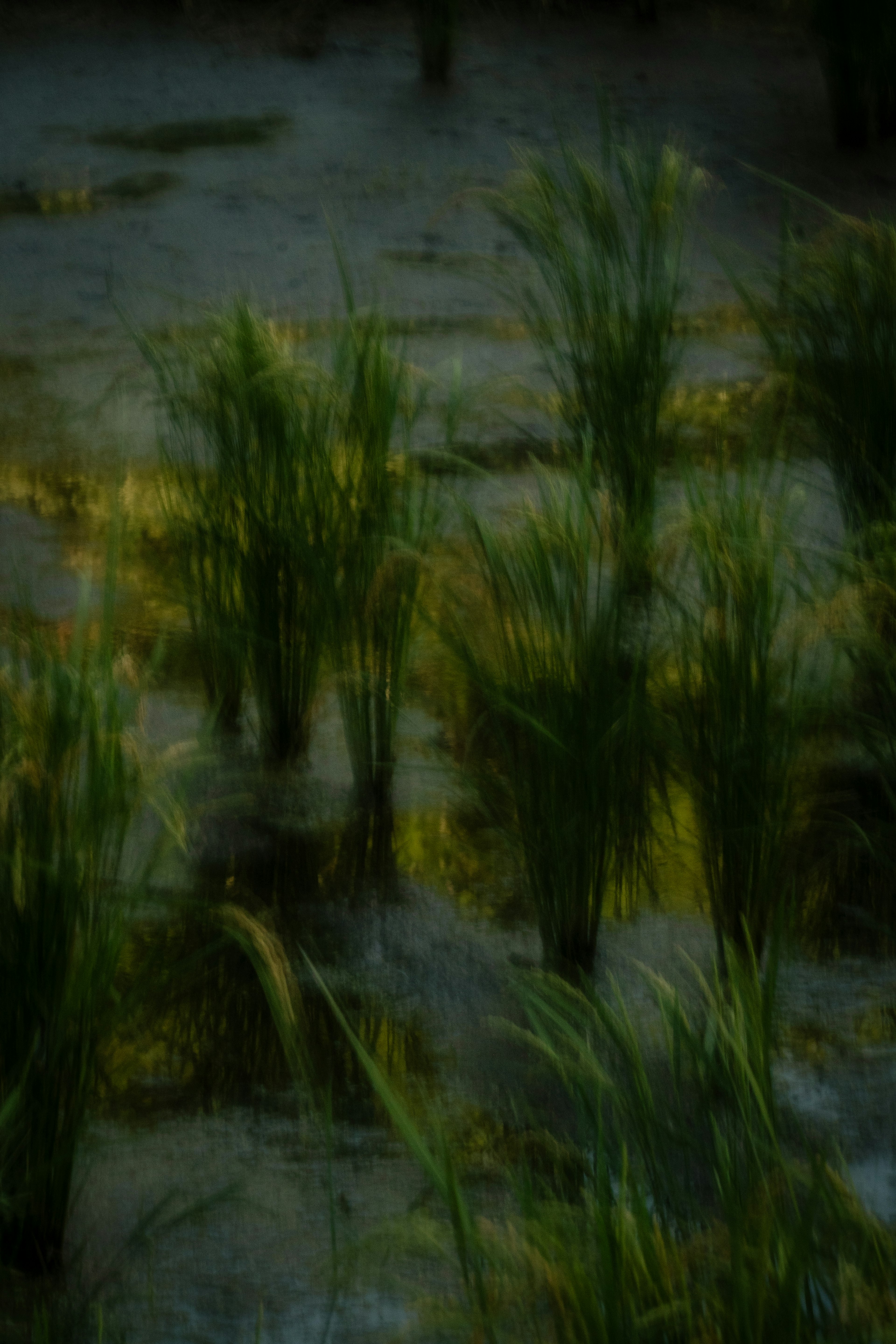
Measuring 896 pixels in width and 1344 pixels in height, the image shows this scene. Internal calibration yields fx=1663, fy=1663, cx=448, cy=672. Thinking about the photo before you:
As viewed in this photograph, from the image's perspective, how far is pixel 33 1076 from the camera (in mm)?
1203

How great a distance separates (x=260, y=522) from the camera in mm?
1749

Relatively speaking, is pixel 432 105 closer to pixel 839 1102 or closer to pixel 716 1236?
pixel 839 1102

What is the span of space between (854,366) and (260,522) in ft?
2.30

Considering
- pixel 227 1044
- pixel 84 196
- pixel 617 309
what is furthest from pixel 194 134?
pixel 227 1044

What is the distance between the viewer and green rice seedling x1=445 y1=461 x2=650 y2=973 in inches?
58.6

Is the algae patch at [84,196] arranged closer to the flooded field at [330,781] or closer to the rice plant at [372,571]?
the flooded field at [330,781]

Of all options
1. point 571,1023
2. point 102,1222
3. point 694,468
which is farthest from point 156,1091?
point 694,468

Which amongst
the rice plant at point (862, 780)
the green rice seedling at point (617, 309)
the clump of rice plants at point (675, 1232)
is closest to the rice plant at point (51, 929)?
the clump of rice plants at point (675, 1232)

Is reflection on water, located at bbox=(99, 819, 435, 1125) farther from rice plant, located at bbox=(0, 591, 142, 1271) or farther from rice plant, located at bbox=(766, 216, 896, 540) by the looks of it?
rice plant, located at bbox=(766, 216, 896, 540)

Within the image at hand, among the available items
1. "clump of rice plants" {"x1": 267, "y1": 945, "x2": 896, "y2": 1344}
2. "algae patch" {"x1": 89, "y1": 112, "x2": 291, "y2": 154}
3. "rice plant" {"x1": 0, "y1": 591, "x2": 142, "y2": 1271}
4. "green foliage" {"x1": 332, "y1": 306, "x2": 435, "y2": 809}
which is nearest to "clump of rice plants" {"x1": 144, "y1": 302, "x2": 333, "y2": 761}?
"green foliage" {"x1": 332, "y1": 306, "x2": 435, "y2": 809}

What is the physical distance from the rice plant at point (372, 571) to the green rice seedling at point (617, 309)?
0.31 meters

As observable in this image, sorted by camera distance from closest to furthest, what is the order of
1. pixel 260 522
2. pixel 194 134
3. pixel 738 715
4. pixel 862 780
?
pixel 738 715 → pixel 260 522 → pixel 862 780 → pixel 194 134

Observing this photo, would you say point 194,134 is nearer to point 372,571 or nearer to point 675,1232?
point 372,571

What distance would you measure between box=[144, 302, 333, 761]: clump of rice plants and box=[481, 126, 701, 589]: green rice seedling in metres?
0.41
